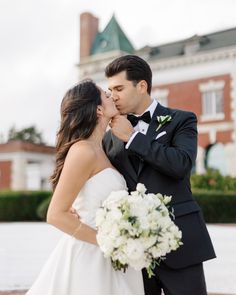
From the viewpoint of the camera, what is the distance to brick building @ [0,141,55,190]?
3544 centimetres

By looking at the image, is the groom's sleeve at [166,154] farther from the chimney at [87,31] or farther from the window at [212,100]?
the chimney at [87,31]

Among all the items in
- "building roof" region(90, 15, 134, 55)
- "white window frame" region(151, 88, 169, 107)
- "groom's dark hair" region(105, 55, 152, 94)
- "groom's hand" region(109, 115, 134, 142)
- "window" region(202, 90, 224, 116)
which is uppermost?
"building roof" region(90, 15, 134, 55)

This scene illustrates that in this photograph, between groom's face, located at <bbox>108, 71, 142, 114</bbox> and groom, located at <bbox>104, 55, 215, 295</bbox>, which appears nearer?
groom, located at <bbox>104, 55, 215, 295</bbox>

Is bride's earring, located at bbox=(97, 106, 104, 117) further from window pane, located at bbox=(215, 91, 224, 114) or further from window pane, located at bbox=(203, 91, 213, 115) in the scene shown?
window pane, located at bbox=(203, 91, 213, 115)

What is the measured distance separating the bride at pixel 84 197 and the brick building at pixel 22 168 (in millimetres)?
32218

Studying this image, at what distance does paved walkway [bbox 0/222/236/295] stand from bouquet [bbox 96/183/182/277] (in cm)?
413

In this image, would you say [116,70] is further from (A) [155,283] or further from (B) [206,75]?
(B) [206,75]

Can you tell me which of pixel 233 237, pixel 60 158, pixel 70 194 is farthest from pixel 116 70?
pixel 233 237

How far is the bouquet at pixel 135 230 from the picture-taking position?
2625 mm

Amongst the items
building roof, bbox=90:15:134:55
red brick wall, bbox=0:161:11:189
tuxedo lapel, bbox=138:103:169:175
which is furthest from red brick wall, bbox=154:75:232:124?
tuxedo lapel, bbox=138:103:169:175

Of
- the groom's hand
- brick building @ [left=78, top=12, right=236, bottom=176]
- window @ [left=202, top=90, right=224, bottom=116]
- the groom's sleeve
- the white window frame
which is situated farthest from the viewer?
the white window frame

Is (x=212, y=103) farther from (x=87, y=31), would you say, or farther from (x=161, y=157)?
(x=161, y=157)

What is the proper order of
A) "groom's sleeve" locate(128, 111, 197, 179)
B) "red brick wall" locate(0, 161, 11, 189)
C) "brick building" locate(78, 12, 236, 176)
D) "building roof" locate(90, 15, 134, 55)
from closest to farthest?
"groom's sleeve" locate(128, 111, 197, 179) < "brick building" locate(78, 12, 236, 176) < "building roof" locate(90, 15, 134, 55) < "red brick wall" locate(0, 161, 11, 189)

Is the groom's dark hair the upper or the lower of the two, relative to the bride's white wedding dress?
upper
